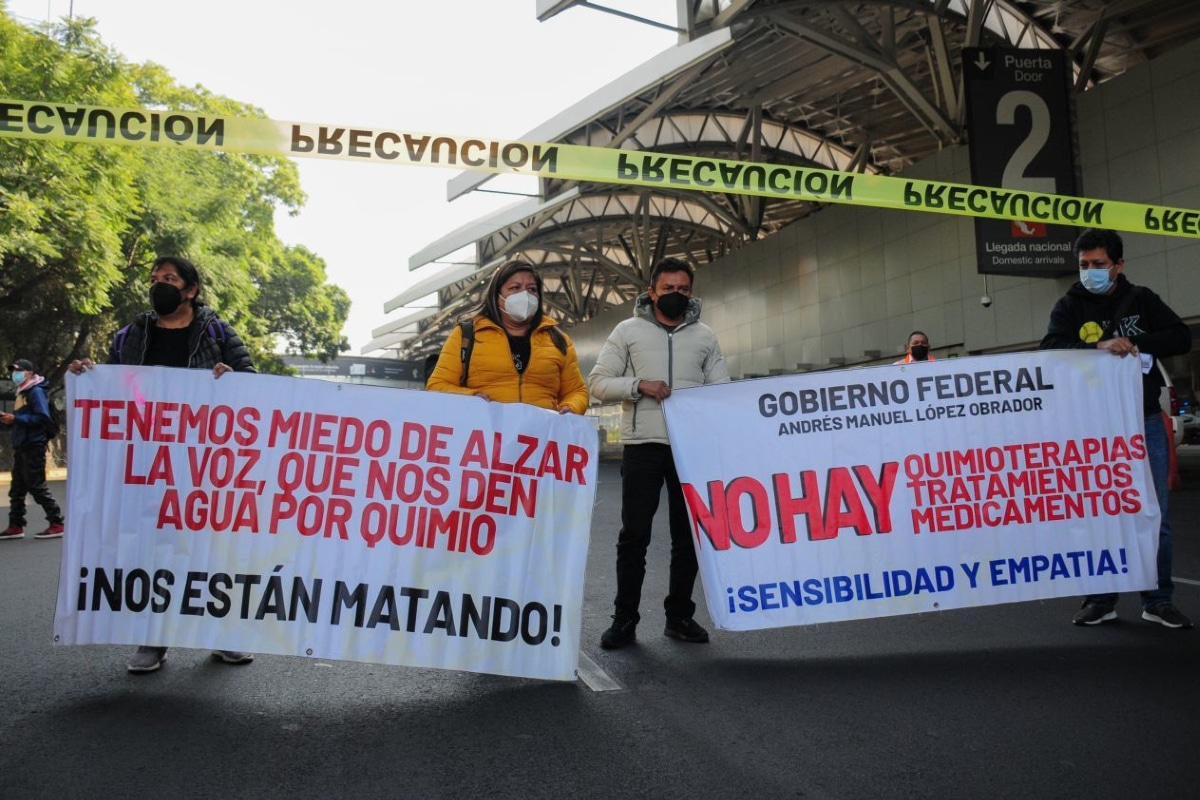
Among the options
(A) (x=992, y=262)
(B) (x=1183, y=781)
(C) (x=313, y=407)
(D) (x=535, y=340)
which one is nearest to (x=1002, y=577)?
(B) (x=1183, y=781)

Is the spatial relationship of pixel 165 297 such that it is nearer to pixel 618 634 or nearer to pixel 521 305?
pixel 521 305

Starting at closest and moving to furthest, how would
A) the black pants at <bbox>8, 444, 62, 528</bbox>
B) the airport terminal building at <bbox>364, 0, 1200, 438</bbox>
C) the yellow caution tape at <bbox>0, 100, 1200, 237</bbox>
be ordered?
the yellow caution tape at <bbox>0, 100, 1200, 237</bbox> → the black pants at <bbox>8, 444, 62, 528</bbox> → the airport terminal building at <bbox>364, 0, 1200, 438</bbox>

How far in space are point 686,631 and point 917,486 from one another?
4.48 ft

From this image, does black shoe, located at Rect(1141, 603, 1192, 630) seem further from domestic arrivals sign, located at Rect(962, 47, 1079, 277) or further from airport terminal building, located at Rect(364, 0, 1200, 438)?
domestic arrivals sign, located at Rect(962, 47, 1079, 277)

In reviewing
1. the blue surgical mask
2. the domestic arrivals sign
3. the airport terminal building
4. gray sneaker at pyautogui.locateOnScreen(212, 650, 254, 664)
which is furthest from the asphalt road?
the domestic arrivals sign

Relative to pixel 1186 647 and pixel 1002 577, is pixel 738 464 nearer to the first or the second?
pixel 1002 577

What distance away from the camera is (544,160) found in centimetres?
661

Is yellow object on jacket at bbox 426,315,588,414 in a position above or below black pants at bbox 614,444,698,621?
above

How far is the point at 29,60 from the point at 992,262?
19.8 m

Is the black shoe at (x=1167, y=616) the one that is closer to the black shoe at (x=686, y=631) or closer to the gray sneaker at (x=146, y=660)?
the black shoe at (x=686, y=631)

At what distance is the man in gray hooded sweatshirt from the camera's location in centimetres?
466

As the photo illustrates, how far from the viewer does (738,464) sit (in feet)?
15.0

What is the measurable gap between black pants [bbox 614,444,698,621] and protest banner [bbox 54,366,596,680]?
0.59 metres

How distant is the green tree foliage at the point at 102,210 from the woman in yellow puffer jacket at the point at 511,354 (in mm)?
17542
